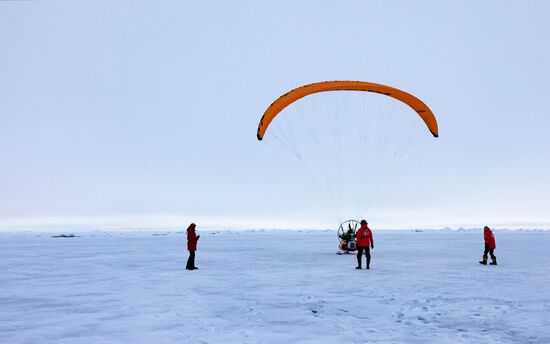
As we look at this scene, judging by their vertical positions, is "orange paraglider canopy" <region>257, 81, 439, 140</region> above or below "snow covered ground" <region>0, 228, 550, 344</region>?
above

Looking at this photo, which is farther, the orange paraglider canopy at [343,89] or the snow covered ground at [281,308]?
the orange paraglider canopy at [343,89]

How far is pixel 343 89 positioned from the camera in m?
18.4

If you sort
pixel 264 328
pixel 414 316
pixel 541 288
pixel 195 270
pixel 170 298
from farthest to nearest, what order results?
pixel 195 270
pixel 541 288
pixel 170 298
pixel 414 316
pixel 264 328

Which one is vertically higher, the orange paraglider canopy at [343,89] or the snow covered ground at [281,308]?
the orange paraglider canopy at [343,89]

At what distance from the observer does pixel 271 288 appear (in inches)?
424

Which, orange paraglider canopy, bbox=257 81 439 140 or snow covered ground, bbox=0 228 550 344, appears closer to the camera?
snow covered ground, bbox=0 228 550 344

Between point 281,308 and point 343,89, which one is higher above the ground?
point 343,89

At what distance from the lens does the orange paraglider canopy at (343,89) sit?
56.6 feet

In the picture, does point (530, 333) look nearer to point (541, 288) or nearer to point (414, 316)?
point (414, 316)

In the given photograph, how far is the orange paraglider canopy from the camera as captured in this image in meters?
17.2

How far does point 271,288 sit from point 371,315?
11.9 feet

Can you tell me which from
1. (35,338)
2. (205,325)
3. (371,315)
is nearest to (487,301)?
(371,315)

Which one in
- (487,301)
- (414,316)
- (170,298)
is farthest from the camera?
(170,298)

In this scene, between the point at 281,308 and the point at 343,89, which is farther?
the point at 343,89
